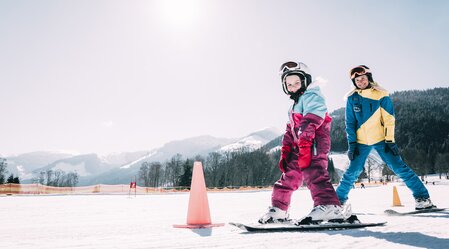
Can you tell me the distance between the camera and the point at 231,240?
8.41 ft

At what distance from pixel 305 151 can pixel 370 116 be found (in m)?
2.13

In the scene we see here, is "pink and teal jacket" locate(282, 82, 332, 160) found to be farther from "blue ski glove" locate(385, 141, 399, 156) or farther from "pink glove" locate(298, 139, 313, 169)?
"blue ski glove" locate(385, 141, 399, 156)

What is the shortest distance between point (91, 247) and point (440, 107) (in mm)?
215935

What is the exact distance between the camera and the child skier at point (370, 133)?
4949mm

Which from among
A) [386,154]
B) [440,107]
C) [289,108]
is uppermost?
→ [440,107]

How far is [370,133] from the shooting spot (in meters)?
5.04

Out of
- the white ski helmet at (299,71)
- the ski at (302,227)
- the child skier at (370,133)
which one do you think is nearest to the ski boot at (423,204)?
the child skier at (370,133)

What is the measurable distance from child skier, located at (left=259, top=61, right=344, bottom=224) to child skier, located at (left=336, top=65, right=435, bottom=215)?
145 centimetres

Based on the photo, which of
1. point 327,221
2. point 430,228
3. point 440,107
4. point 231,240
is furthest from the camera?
point 440,107

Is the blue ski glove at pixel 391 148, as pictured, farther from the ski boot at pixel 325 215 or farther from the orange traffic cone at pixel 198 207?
the orange traffic cone at pixel 198 207

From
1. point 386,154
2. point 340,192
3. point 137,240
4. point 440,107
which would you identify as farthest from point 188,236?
point 440,107

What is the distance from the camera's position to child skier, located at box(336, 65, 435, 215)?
495cm

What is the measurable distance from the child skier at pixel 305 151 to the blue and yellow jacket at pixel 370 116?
4.98 feet

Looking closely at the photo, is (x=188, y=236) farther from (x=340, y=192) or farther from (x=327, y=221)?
(x=340, y=192)
